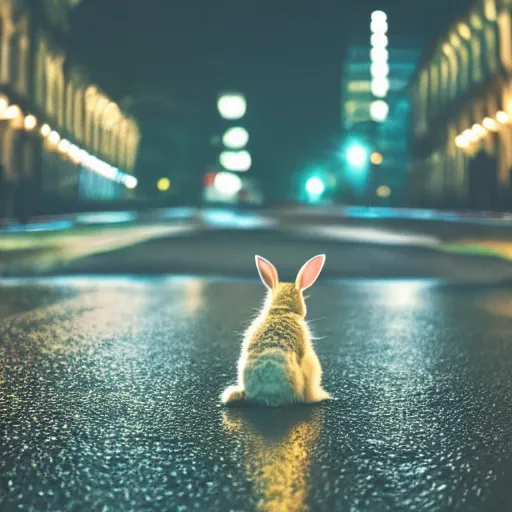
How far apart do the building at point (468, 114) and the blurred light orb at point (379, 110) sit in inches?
2323

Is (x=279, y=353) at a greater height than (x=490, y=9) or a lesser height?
lesser

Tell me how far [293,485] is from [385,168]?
107m

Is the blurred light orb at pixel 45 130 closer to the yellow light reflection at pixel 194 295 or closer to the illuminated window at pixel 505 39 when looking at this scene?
the illuminated window at pixel 505 39

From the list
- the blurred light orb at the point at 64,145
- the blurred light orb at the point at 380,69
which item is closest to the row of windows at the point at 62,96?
the blurred light orb at the point at 64,145

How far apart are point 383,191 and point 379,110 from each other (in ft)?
87.6

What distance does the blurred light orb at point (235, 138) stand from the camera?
160375mm

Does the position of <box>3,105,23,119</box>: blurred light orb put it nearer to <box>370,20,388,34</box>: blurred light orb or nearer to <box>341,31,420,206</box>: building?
<box>341,31,420,206</box>: building

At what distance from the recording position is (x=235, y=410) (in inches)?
189

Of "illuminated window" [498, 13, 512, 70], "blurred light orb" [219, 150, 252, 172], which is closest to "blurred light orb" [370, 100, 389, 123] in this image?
"blurred light orb" [219, 150, 252, 172]

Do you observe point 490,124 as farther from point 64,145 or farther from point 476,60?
point 64,145

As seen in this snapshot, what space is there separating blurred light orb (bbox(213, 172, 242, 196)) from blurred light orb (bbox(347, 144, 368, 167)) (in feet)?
151

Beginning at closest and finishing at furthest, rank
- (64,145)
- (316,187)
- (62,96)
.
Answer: (64,145) → (62,96) → (316,187)


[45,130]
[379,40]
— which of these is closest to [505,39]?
[45,130]

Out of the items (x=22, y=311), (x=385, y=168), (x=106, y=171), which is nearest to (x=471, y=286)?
(x=22, y=311)
